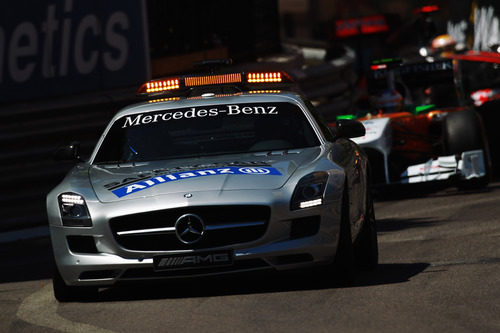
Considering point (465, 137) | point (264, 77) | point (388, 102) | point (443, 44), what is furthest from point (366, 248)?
point (443, 44)

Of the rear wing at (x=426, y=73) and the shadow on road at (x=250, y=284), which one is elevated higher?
the shadow on road at (x=250, y=284)

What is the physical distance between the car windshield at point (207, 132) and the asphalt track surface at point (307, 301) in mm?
929

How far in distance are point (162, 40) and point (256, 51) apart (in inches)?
161

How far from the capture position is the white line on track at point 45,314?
764cm

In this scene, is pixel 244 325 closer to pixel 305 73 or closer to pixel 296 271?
pixel 296 271

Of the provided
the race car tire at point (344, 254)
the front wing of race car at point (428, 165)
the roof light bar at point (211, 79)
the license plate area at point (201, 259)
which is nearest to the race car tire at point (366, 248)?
the race car tire at point (344, 254)

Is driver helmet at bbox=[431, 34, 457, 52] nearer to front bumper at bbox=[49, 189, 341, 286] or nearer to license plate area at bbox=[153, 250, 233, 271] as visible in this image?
front bumper at bbox=[49, 189, 341, 286]

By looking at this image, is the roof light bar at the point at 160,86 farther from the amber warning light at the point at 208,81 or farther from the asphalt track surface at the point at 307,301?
the asphalt track surface at the point at 307,301

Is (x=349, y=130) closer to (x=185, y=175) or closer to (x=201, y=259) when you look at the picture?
(x=185, y=175)

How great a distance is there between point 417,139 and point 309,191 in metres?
7.63

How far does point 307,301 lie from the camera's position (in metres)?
7.98

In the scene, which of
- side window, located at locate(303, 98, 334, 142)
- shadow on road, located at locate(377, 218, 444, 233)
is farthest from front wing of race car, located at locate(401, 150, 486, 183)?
side window, located at locate(303, 98, 334, 142)

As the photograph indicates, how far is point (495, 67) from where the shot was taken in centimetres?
2105

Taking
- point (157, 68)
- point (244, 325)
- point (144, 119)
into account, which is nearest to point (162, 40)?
point (157, 68)
